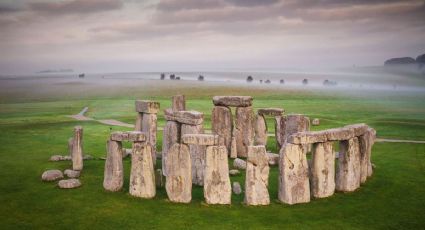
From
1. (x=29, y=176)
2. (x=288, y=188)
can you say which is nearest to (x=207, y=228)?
(x=288, y=188)

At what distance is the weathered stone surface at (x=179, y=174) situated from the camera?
1377 centimetres

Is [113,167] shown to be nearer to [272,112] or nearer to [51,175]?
[51,175]

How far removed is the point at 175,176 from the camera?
45.5ft

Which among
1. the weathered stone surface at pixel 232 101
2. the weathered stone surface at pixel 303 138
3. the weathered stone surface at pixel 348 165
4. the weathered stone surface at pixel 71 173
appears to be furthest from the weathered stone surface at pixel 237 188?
the weathered stone surface at pixel 71 173

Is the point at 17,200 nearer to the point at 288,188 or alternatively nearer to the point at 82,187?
the point at 82,187

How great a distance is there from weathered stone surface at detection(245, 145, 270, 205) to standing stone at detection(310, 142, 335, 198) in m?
1.96

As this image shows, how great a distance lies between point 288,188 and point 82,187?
753cm

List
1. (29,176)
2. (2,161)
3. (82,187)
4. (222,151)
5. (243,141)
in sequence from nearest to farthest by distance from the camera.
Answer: (222,151), (82,187), (29,176), (2,161), (243,141)

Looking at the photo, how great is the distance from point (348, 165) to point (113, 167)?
842 centimetres

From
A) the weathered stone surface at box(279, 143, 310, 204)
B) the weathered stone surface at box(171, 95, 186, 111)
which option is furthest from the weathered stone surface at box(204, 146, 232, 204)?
the weathered stone surface at box(171, 95, 186, 111)

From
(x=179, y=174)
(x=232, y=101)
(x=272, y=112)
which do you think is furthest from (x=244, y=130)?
(x=179, y=174)

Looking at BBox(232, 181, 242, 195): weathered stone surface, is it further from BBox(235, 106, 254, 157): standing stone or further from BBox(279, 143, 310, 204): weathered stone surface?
BBox(235, 106, 254, 157): standing stone

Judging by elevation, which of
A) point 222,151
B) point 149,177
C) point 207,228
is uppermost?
point 222,151

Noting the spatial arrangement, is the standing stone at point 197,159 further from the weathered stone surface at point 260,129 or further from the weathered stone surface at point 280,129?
the weathered stone surface at point 280,129
